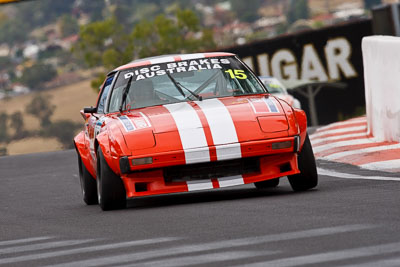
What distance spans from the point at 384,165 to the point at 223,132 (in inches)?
108

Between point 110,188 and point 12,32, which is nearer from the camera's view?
point 110,188

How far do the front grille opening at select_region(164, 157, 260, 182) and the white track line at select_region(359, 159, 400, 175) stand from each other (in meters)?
2.29

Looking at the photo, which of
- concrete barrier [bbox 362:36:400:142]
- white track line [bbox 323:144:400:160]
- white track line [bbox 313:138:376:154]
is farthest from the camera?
white track line [bbox 313:138:376:154]

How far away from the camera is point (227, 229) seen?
6496 millimetres

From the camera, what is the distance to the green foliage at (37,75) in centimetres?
12231

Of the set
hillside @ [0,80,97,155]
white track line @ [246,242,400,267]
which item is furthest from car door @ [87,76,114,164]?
hillside @ [0,80,97,155]

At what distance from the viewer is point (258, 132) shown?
27.1 feet

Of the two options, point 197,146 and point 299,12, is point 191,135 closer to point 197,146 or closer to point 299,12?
point 197,146

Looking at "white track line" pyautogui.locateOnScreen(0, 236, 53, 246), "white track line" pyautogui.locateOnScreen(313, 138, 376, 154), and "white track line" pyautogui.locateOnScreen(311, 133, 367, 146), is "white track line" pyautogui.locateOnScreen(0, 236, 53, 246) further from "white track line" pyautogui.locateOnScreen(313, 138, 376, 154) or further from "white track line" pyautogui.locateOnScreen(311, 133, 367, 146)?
"white track line" pyautogui.locateOnScreen(311, 133, 367, 146)

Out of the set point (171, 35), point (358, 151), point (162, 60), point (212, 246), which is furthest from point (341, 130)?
point (171, 35)

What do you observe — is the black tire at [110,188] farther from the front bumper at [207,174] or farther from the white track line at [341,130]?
the white track line at [341,130]

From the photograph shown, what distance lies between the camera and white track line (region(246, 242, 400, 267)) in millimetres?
5062

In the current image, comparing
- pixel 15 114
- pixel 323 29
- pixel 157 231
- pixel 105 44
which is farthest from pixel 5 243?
pixel 15 114

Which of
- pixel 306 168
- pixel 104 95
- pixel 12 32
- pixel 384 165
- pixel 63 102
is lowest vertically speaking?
pixel 63 102
